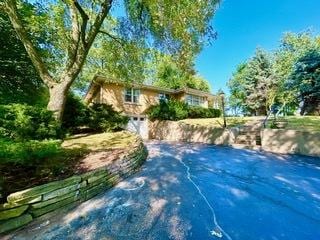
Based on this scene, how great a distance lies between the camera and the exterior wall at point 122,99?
1931cm

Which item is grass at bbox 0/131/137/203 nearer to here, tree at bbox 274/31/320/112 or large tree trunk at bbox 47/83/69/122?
large tree trunk at bbox 47/83/69/122

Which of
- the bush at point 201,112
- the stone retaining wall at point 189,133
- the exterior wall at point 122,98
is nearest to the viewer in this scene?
the stone retaining wall at point 189,133

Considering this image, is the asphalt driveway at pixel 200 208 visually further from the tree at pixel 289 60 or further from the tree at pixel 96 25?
the tree at pixel 289 60

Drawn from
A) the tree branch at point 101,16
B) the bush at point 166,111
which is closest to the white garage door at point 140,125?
the bush at point 166,111

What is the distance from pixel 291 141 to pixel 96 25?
10284mm

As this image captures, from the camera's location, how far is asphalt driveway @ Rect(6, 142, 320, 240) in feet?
12.0

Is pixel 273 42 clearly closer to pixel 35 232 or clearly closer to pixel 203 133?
pixel 203 133

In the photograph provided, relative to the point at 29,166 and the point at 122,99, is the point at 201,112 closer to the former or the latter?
the point at 122,99

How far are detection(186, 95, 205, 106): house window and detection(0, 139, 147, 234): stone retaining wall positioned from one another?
785 inches

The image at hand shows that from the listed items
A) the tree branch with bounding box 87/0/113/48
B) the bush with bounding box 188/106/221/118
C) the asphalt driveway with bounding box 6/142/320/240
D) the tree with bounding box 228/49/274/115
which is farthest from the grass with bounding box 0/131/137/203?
the tree with bounding box 228/49/274/115

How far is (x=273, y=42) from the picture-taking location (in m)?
29.4

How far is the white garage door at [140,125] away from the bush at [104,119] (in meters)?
5.91

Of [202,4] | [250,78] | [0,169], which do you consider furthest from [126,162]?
[250,78]

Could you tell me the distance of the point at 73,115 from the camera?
41.1ft
